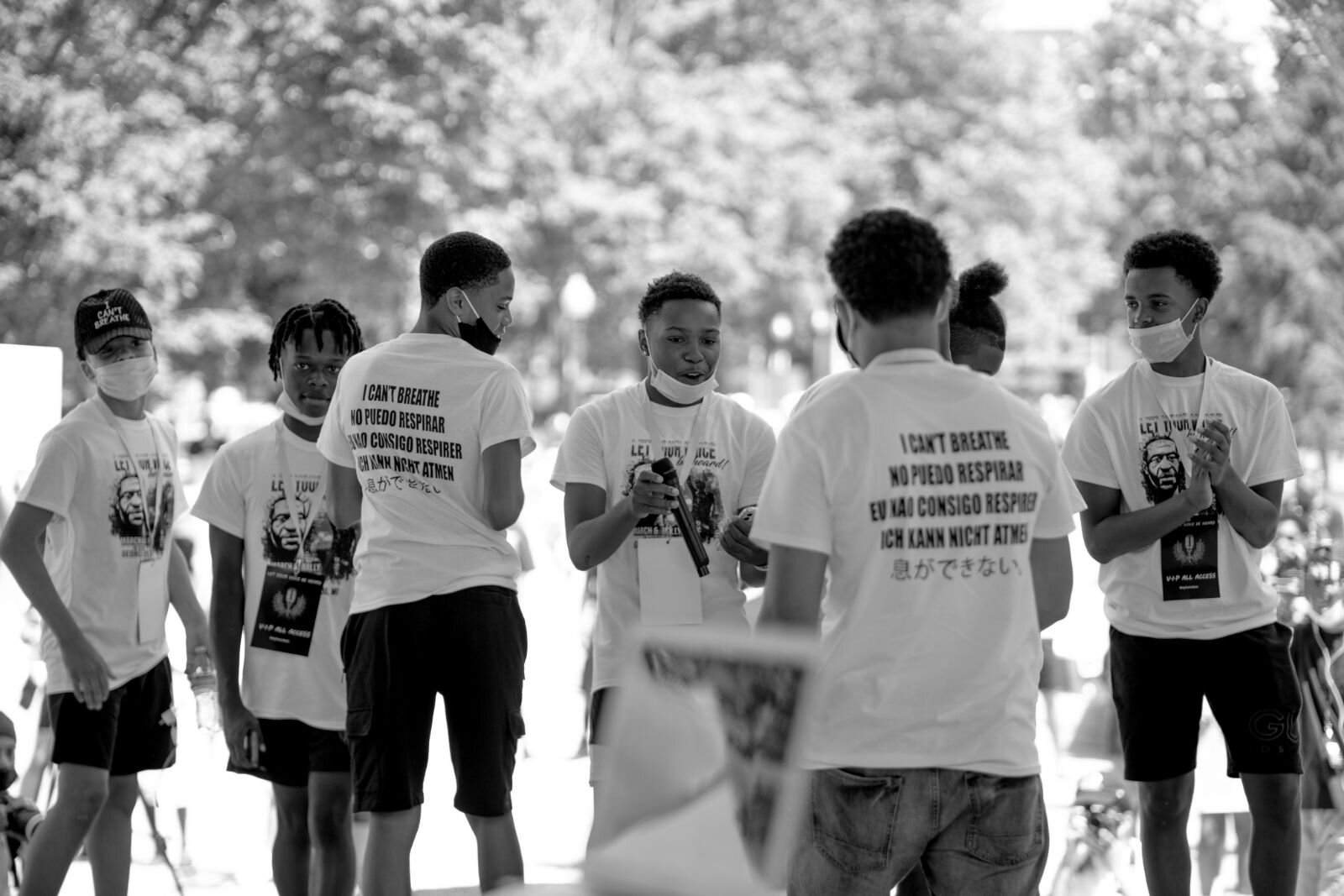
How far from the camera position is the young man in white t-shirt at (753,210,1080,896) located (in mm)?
2781

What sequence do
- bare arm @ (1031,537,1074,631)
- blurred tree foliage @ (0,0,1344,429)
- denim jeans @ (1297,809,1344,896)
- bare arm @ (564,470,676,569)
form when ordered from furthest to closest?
blurred tree foliage @ (0,0,1344,429) → denim jeans @ (1297,809,1344,896) → bare arm @ (564,470,676,569) → bare arm @ (1031,537,1074,631)

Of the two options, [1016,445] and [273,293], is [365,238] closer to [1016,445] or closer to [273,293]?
[273,293]

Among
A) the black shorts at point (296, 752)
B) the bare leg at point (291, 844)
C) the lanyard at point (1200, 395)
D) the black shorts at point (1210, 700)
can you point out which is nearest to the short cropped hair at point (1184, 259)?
the lanyard at point (1200, 395)

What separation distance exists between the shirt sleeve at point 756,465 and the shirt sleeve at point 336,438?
1.14m

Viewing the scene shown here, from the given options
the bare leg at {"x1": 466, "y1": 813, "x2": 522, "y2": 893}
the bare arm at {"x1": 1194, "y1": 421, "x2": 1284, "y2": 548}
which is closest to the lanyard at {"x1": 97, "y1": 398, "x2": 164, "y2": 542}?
the bare leg at {"x1": 466, "y1": 813, "x2": 522, "y2": 893}

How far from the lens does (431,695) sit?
4.16 m

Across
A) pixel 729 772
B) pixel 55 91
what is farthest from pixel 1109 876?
pixel 55 91

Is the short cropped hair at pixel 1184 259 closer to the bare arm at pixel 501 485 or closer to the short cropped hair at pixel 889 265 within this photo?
the short cropped hair at pixel 889 265

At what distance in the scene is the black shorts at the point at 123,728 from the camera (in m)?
4.50

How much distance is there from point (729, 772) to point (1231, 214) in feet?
98.1

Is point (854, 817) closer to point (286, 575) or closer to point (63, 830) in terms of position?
point (286, 575)

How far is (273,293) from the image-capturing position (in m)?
29.7

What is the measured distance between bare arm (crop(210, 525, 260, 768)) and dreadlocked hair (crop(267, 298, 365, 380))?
0.62 meters

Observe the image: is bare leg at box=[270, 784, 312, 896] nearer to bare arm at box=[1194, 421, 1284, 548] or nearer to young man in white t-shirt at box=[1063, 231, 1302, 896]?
young man in white t-shirt at box=[1063, 231, 1302, 896]
